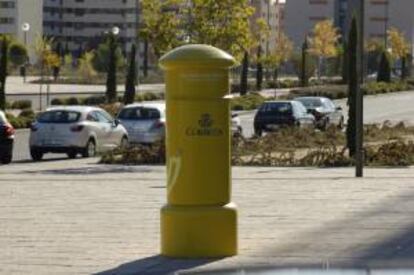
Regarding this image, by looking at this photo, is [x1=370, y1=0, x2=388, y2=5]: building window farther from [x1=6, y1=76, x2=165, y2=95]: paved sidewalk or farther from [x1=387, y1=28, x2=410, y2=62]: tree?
[x1=6, y1=76, x2=165, y2=95]: paved sidewalk

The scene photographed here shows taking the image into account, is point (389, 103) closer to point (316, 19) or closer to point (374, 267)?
point (374, 267)

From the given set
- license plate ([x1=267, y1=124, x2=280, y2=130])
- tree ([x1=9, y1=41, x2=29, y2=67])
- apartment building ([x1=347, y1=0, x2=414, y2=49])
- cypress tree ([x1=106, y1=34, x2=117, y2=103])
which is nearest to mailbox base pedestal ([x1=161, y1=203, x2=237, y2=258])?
license plate ([x1=267, y1=124, x2=280, y2=130])

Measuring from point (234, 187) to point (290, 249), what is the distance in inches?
291

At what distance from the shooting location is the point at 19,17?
15012 centimetres

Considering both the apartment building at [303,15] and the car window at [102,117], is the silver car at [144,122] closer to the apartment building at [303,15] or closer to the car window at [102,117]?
the car window at [102,117]

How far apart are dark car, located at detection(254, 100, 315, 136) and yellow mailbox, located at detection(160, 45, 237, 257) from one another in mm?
29591

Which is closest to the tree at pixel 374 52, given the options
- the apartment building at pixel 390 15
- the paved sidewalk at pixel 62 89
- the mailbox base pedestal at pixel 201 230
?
the apartment building at pixel 390 15

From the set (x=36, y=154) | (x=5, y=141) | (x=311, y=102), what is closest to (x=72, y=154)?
(x=36, y=154)

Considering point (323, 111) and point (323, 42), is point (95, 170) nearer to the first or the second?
point (323, 111)

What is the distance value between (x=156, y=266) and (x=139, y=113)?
24134 millimetres

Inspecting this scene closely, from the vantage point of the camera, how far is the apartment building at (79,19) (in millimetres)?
171000

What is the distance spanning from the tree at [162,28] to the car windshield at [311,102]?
1966 cm

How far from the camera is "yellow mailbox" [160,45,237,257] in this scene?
9945 millimetres

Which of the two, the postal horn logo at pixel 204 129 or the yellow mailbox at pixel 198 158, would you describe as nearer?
the yellow mailbox at pixel 198 158
